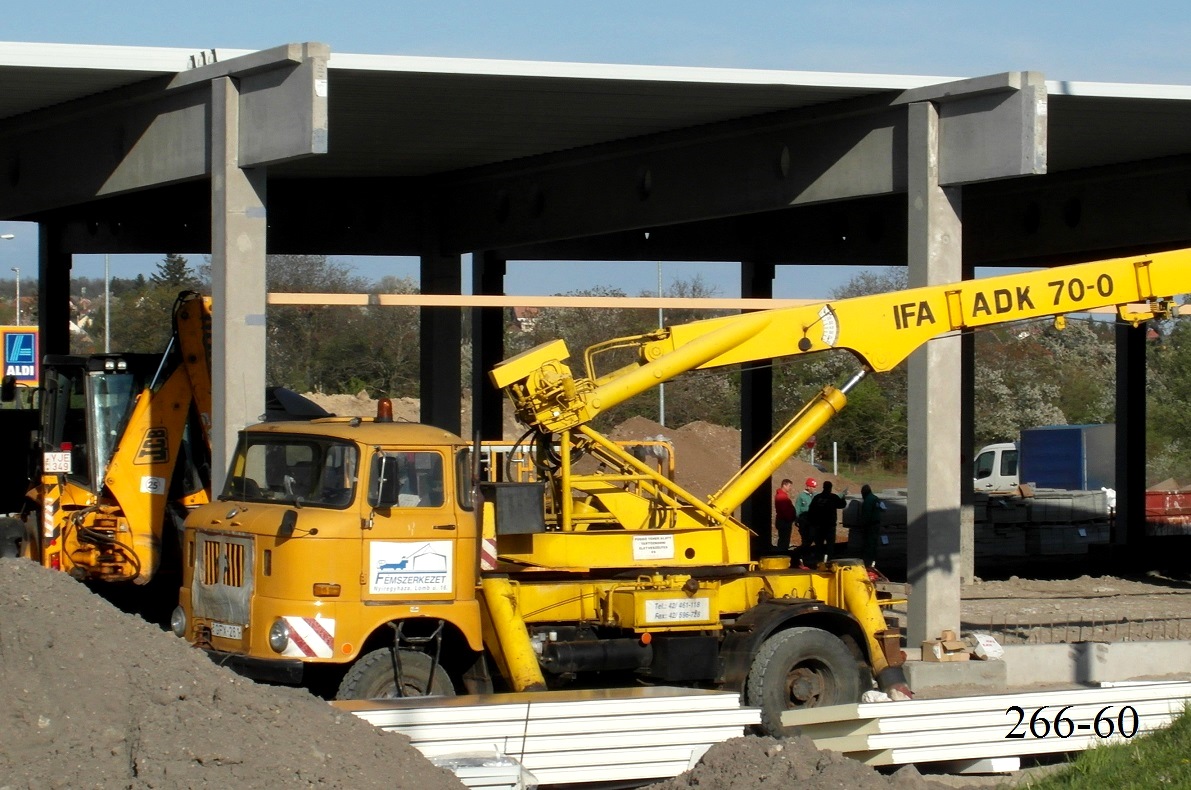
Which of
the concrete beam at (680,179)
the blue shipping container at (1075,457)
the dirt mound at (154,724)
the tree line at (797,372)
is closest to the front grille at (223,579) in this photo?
Answer: the dirt mound at (154,724)

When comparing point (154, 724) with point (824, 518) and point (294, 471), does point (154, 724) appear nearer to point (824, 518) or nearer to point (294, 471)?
point (294, 471)

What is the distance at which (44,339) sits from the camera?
26.8 m

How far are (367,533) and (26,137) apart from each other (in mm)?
10892

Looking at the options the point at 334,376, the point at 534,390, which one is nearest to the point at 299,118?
the point at 534,390

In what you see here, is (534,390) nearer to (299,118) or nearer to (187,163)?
(299,118)

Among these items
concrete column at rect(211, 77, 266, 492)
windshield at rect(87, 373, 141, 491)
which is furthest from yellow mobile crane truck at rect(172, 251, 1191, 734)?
windshield at rect(87, 373, 141, 491)

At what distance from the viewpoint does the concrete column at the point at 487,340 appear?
90.1 ft

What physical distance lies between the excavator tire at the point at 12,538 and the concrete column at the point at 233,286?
4.46 metres

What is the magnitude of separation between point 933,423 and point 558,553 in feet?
16.4

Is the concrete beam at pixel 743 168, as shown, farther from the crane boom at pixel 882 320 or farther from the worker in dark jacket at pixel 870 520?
the worker in dark jacket at pixel 870 520

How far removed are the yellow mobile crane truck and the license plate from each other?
0.02m

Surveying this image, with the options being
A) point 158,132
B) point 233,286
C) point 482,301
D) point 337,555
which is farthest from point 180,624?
point 158,132
